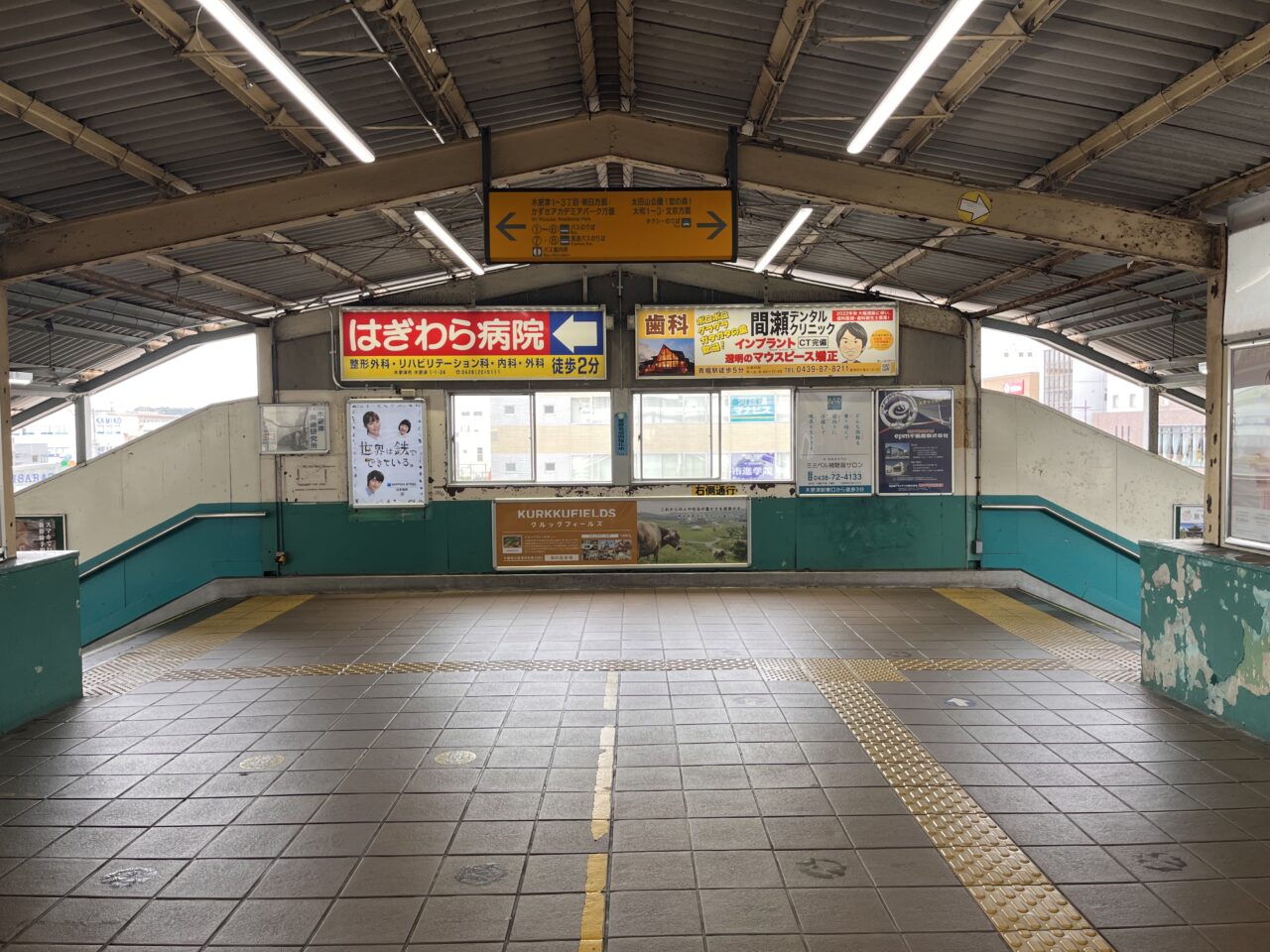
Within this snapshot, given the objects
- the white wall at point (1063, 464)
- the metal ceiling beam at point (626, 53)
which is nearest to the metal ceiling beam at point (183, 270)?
the metal ceiling beam at point (626, 53)

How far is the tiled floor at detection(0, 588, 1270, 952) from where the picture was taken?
10.3 feet

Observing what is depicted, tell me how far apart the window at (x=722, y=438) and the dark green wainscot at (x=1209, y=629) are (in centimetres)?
473

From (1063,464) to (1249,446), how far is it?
482 cm

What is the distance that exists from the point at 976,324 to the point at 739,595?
4.67 m

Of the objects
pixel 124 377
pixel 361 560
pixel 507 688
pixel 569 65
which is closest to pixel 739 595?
pixel 507 688

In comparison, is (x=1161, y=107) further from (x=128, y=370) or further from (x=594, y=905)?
(x=128, y=370)

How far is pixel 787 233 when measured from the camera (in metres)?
7.68

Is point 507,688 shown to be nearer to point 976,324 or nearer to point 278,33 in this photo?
point 278,33

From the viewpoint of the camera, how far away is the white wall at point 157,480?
959cm

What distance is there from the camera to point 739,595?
948cm

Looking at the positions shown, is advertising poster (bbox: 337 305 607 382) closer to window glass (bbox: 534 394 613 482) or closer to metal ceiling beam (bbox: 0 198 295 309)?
window glass (bbox: 534 394 613 482)

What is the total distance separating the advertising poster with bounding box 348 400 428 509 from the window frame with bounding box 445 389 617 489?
32 centimetres

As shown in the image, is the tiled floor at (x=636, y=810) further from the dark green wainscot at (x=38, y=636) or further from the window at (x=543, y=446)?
the window at (x=543, y=446)

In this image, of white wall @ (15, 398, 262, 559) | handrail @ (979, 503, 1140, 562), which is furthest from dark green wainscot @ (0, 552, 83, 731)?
handrail @ (979, 503, 1140, 562)
